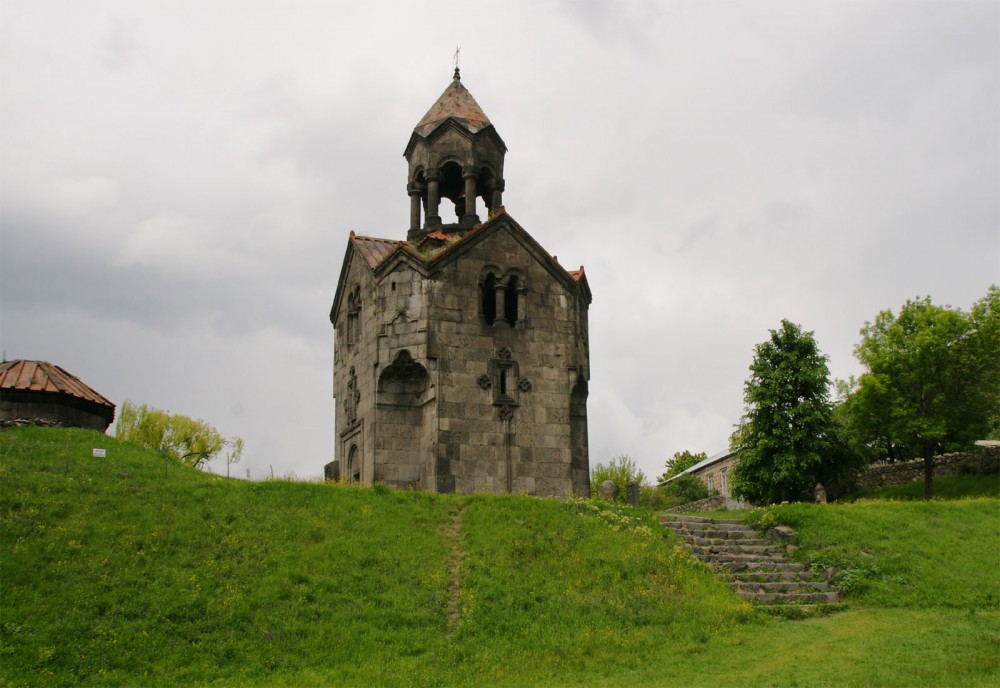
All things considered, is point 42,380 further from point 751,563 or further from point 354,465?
point 751,563

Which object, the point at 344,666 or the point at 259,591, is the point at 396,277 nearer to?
the point at 259,591

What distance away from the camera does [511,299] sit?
74.5ft

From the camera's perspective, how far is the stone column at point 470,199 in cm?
2400

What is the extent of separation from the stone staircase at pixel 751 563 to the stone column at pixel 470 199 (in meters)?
9.27

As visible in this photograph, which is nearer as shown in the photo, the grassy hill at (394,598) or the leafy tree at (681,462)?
the grassy hill at (394,598)

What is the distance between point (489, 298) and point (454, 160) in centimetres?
404

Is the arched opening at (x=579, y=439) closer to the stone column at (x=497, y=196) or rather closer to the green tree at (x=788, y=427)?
the stone column at (x=497, y=196)

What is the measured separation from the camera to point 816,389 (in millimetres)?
29234

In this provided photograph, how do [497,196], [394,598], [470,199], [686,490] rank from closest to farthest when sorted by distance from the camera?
[394,598], [470,199], [497,196], [686,490]

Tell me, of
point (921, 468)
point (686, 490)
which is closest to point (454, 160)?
point (921, 468)

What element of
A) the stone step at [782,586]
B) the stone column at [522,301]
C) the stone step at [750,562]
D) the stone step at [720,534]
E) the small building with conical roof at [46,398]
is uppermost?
the stone column at [522,301]

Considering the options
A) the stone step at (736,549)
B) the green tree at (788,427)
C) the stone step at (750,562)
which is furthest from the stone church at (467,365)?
the green tree at (788,427)

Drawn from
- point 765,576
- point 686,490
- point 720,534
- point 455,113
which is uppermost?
point 455,113

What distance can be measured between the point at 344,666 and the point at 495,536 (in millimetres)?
4794
